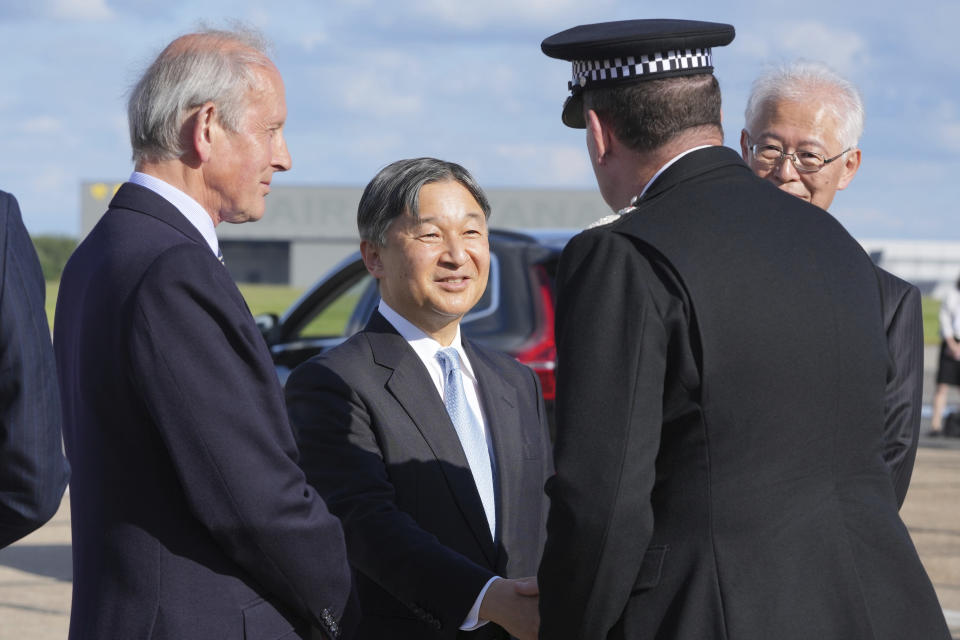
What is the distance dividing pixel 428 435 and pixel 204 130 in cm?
96

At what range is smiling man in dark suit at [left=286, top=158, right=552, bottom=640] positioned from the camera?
2.82 m

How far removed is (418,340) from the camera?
333 centimetres

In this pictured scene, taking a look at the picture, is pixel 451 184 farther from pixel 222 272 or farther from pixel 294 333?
pixel 294 333

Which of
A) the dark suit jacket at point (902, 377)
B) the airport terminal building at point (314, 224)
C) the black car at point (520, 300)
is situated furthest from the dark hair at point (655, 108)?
the airport terminal building at point (314, 224)

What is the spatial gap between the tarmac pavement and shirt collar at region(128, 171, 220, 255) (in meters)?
3.75

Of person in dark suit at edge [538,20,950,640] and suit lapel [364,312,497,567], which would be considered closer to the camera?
person in dark suit at edge [538,20,950,640]

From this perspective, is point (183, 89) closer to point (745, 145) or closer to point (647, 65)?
point (647, 65)

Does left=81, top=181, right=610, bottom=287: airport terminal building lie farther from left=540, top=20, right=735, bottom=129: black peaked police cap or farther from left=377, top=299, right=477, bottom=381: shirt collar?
left=540, top=20, right=735, bottom=129: black peaked police cap

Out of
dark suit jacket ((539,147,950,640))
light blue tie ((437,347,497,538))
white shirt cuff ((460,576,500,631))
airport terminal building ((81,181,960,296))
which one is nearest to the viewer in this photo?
dark suit jacket ((539,147,950,640))

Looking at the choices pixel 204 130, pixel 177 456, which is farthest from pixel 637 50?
pixel 177 456

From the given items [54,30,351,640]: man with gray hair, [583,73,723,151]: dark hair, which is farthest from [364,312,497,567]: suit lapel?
[583,73,723,151]: dark hair

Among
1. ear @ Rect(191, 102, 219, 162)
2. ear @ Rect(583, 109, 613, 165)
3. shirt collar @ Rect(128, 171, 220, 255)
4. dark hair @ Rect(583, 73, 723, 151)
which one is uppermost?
dark hair @ Rect(583, 73, 723, 151)

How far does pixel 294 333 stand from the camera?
7.68 m

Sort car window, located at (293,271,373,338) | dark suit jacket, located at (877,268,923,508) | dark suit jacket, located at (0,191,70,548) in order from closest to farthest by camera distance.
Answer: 1. dark suit jacket, located at (0,191,70,548)
2. dark suit jacket, located at (877,268,923,508)
3. car window, located at (293,271,373,338)
